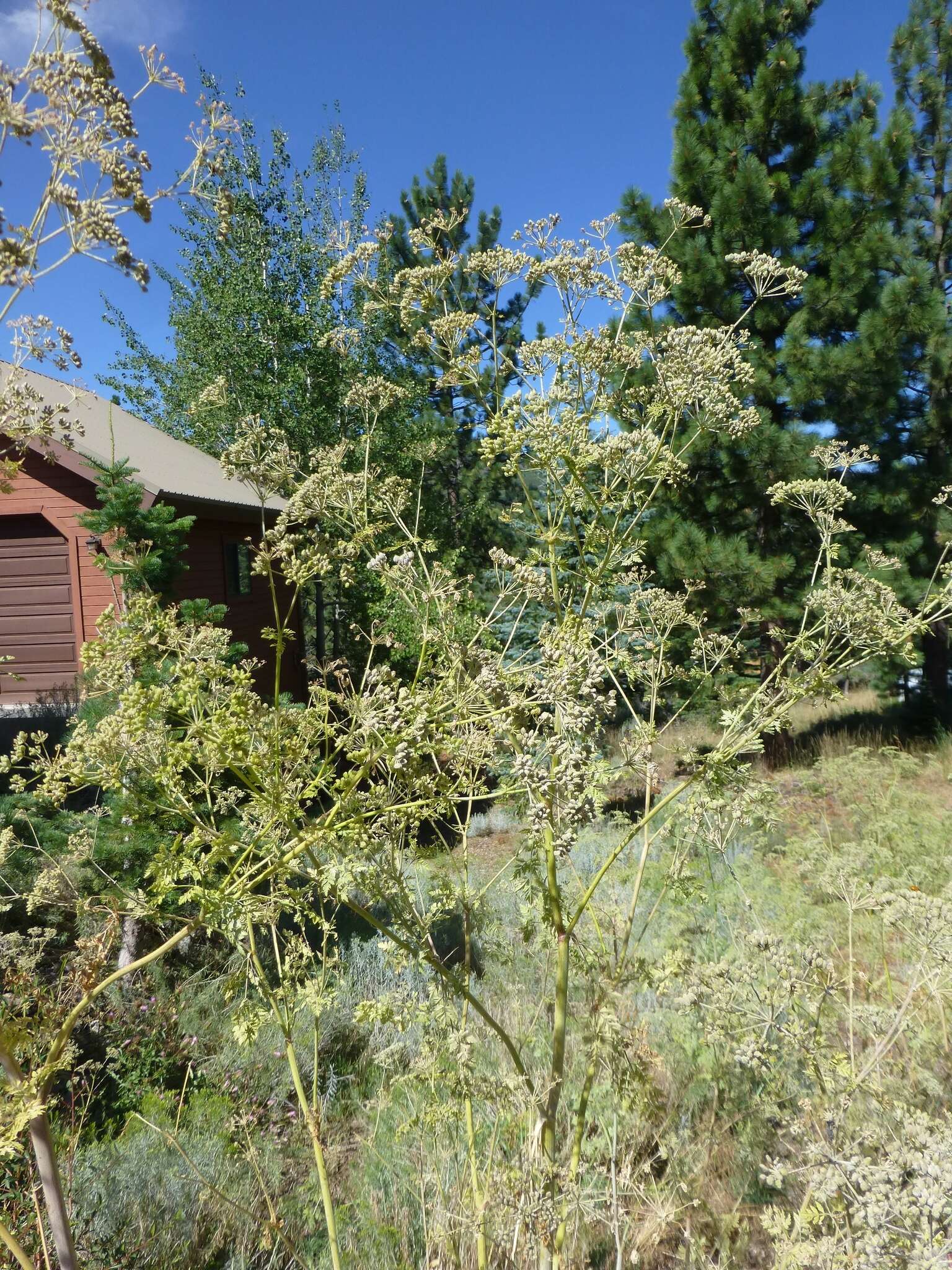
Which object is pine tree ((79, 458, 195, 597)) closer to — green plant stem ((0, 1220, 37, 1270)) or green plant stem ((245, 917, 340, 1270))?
green plant stem ((245, 917, 340, 1270))

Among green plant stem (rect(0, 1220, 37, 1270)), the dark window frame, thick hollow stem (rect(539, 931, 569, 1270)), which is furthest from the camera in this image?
the dark window frame

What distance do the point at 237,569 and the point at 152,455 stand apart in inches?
96.2

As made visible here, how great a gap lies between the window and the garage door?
8.63ft

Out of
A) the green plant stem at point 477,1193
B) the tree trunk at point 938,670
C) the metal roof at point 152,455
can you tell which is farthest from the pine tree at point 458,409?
the green plant stem at point 477,1193

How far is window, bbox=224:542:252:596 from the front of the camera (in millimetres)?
12500

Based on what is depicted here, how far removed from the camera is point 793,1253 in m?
1.63

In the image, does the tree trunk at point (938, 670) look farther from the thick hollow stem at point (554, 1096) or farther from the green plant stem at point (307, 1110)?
the green plant stem at point (307, 1110)

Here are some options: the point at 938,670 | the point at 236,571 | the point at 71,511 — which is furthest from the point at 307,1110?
the point at 236,571

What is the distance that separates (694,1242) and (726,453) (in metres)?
8.74

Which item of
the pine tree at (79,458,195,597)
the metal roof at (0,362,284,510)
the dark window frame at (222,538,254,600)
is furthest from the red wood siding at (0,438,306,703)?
the pine tree at (79,458,195,597)

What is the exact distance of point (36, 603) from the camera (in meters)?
10.2

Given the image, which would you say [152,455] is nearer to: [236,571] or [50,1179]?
[236,571]

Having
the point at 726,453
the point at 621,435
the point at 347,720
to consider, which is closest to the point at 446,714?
the point at 347,720

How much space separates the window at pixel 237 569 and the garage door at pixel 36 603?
104 inches
